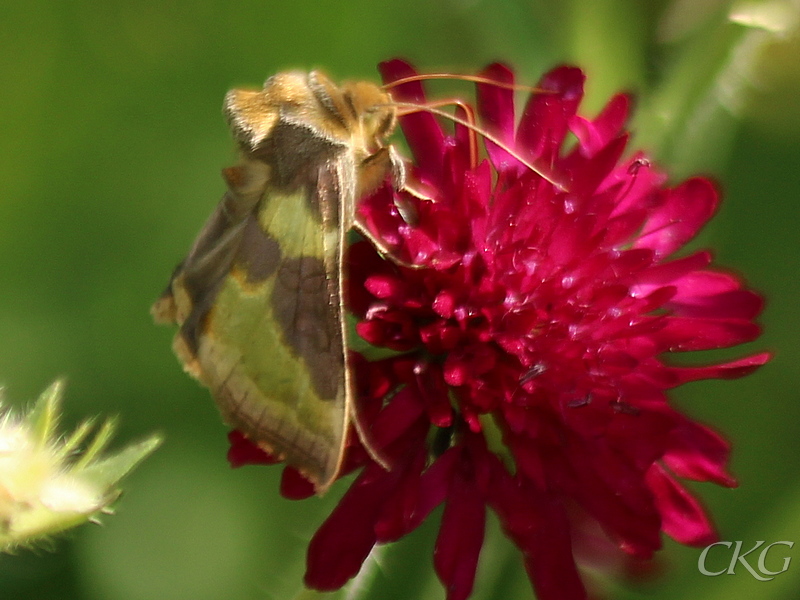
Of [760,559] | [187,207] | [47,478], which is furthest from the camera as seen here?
[187,207]

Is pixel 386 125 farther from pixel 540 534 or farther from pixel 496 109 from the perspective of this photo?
pixel 540 534

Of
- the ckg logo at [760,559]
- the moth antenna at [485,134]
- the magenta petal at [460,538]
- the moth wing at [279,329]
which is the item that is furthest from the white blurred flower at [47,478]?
the ckg logo at [760,559]

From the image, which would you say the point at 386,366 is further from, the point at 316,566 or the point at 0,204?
the point at 0,204

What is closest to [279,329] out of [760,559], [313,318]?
[313,318]

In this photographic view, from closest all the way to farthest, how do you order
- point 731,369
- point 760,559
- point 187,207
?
point 731,369 → point 760,559 → point 187,207

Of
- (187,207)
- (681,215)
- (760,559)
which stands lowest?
(760,559)

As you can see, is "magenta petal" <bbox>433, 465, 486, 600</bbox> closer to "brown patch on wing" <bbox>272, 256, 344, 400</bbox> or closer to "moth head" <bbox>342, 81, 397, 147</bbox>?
"brown patch on wing" <bbox>272, 256, 344, 400</bbox>

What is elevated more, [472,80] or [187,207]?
[472,80]

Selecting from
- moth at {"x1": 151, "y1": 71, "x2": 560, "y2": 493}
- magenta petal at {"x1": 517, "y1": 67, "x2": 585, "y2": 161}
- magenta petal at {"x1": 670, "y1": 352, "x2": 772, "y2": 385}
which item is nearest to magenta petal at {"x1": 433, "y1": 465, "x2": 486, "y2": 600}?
moth at {"x1": 151, "y1": 71, "x2": 560, "y2": 493}
